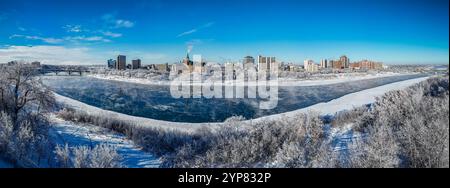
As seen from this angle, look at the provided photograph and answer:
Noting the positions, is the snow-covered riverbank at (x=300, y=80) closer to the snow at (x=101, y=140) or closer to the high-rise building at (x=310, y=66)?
the high-rise building at (x=310, y=66)

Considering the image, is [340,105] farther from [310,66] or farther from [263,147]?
[310,66]

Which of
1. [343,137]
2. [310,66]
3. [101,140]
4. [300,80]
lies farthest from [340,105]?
[310,66]

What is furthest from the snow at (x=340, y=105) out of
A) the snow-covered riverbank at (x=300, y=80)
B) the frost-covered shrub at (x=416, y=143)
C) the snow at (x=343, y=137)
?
the snow-covered riverbank at (x=300, y=80)

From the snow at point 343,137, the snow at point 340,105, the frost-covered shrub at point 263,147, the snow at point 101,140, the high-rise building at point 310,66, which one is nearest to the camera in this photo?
the frost-covered shrub at point 263,147

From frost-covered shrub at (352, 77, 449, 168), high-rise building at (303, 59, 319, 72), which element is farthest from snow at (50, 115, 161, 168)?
high-rise building at (303, 59, 319, 72)

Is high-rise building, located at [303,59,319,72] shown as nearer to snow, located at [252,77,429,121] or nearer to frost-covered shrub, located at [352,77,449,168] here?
snow, located at [252,77,429,121]

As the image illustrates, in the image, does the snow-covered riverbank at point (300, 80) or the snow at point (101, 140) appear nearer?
the snow at point (101, 140)
